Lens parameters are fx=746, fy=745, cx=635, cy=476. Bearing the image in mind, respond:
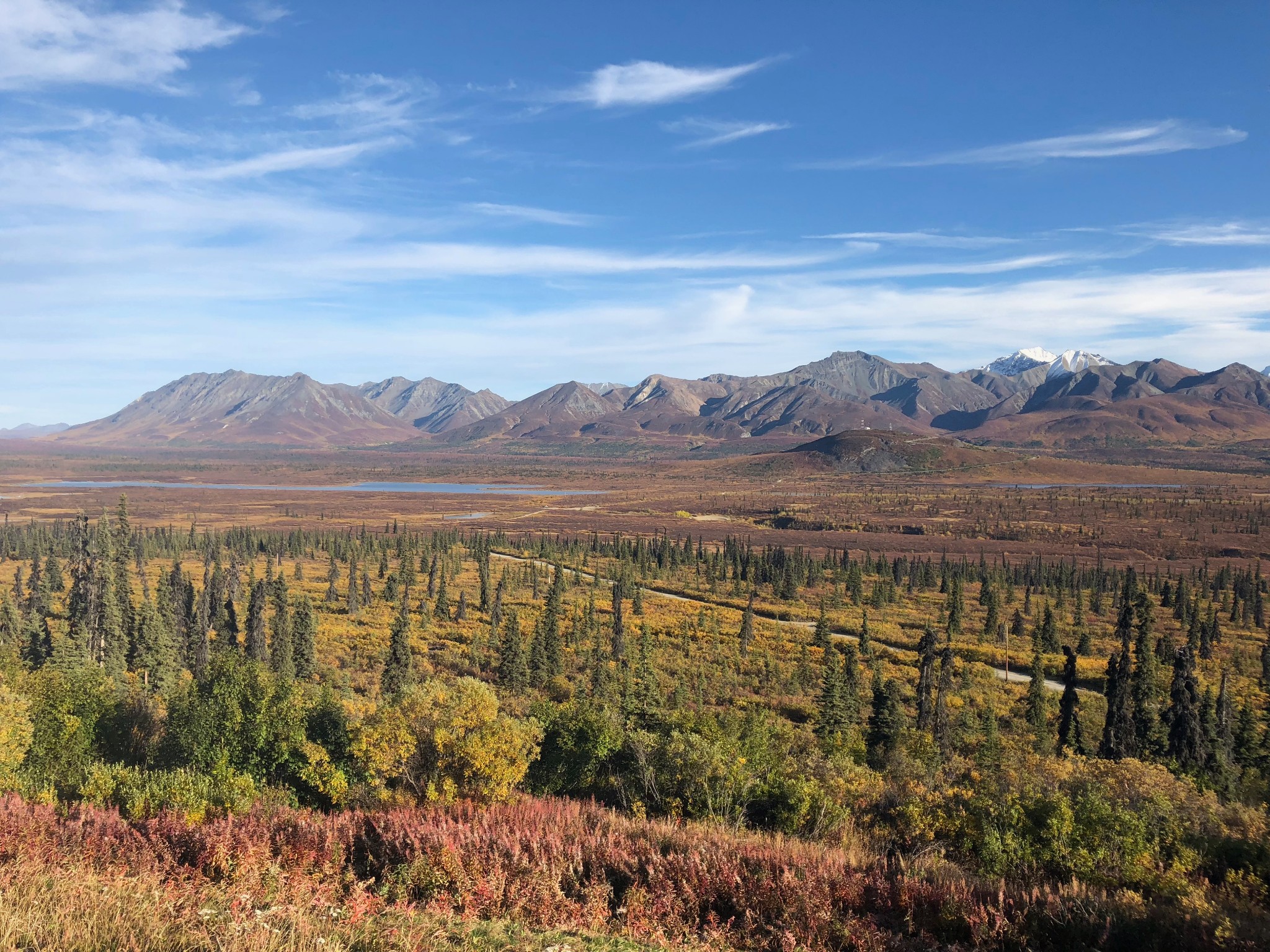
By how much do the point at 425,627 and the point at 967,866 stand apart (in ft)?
240

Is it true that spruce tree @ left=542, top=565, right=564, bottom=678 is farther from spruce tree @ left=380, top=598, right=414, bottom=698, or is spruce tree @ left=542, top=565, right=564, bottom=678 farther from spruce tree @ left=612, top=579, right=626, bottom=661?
spruce tree @ left=380, top=598, right=414, bottom=698

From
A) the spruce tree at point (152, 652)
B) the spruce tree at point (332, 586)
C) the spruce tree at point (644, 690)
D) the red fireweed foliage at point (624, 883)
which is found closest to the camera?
the red fireweed foliage at point (624, 883)

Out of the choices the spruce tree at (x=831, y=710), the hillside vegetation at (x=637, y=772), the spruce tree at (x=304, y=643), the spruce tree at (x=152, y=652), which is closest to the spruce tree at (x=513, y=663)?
the hillside vegetation at (x=637, y=772)

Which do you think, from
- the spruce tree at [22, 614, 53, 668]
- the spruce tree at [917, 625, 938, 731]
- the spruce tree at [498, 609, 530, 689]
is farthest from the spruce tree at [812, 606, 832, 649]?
the spruce tree at [22, 614, 53, 668]

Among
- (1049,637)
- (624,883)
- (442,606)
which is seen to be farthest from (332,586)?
(624,883)

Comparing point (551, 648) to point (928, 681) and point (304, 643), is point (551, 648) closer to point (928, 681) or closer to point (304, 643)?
point (304, 643)

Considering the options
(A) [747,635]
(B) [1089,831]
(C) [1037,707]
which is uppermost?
(B) [1089,831]

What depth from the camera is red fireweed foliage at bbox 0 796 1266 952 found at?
41.2 feet

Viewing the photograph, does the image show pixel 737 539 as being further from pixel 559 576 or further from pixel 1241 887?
pixel 1241 887

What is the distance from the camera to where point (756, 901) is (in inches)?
531

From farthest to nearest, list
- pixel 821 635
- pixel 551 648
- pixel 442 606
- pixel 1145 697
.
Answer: pixel 442 606
pixel 821 635
pixel 551 648
pixel 1145 697

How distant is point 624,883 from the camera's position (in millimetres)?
14938

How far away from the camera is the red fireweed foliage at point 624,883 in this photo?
41.2 ft

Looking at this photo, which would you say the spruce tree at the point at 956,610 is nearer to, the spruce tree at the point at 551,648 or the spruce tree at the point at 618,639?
the spruce tree at the point at 618,639
